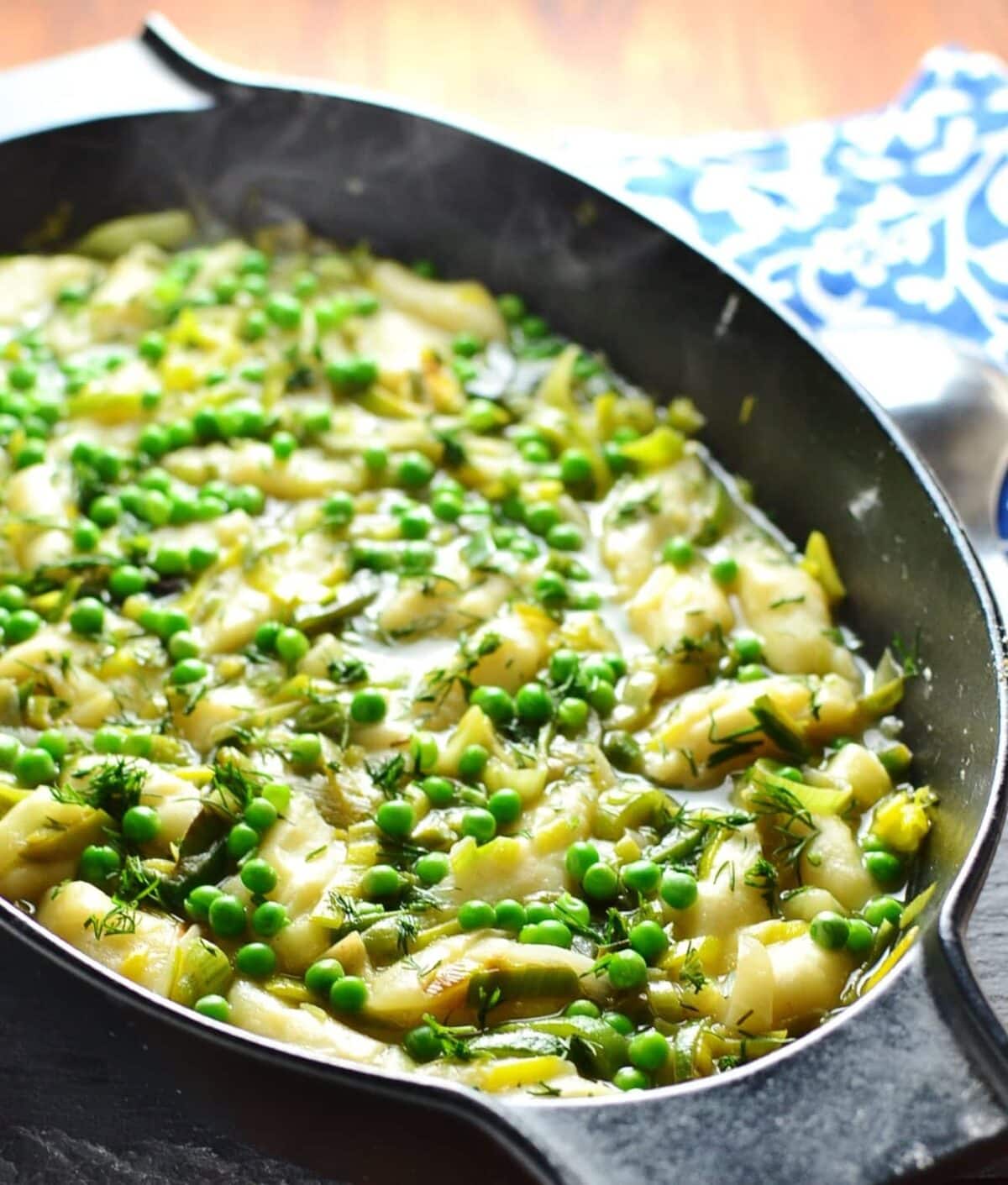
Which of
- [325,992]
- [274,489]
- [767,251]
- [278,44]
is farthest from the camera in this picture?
[278,44]

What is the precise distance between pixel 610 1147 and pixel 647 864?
0.77 metres

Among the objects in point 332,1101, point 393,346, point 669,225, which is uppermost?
point 669,225

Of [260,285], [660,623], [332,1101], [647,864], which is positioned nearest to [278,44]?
[260,285]

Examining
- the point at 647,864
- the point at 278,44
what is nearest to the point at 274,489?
the point at 647,864

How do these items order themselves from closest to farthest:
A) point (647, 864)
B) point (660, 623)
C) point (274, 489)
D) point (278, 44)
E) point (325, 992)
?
point (325, 992)
point (647, 864)
point (660, 623)
point (274, 489)
point (278, 44)

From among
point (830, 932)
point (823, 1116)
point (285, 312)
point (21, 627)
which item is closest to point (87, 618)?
point (21, 627)

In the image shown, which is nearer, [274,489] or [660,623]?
[660,623]

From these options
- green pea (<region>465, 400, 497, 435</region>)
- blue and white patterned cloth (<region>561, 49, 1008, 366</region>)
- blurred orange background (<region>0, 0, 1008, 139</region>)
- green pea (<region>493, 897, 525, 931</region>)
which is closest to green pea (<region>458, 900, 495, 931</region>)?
green pea (<region>493, 897, 525, 931</region>)

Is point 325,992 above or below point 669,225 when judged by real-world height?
below

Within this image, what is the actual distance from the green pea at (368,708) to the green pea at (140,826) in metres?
0.41

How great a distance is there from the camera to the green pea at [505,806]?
8.46 feet

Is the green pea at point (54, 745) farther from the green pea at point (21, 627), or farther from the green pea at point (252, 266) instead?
the green pea at point (252, 266)

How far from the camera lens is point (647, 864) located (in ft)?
8.13

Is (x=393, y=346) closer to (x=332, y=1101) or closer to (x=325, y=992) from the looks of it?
(x=325, y=992)
